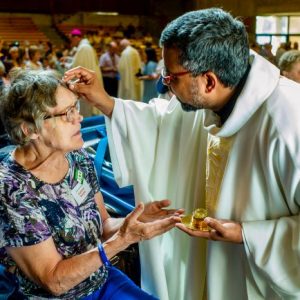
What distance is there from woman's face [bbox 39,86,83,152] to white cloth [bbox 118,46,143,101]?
6546 millimetres

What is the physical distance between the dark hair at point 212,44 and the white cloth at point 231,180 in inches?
2.7

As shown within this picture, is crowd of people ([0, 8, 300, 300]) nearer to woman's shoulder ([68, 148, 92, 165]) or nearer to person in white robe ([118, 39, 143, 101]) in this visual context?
woman's shoulder ([68, 148, 92, 165])

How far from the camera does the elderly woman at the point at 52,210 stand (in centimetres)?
141

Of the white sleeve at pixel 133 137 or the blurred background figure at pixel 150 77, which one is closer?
the white sleeve at pixel 133 137

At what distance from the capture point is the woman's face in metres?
1.51

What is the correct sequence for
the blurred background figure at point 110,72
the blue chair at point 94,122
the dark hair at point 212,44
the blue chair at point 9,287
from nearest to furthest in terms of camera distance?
the dark hair at point 212,44 → the blue chair at point 9,287 → the blue chair at point 94,122 → the blurred background figure at point 110,72

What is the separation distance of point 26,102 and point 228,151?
67cm

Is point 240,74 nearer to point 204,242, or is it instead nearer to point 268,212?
point 268,212

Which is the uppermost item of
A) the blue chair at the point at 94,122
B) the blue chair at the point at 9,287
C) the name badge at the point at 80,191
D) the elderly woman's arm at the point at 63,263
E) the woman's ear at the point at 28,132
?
the woman's ear at the point at 28,132

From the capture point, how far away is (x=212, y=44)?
4.34ft

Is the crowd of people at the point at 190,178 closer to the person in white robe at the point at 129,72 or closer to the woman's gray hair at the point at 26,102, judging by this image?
the woman's gray hair at the point at 26,102

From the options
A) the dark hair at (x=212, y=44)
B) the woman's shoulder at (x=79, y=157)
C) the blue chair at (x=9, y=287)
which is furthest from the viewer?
the woman's shoulder at (x=79, y=157)

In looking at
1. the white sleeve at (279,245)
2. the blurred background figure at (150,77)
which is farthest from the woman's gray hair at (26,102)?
the blurred background figure at (150,77)

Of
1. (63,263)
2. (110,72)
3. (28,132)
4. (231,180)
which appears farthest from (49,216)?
(110,72)
